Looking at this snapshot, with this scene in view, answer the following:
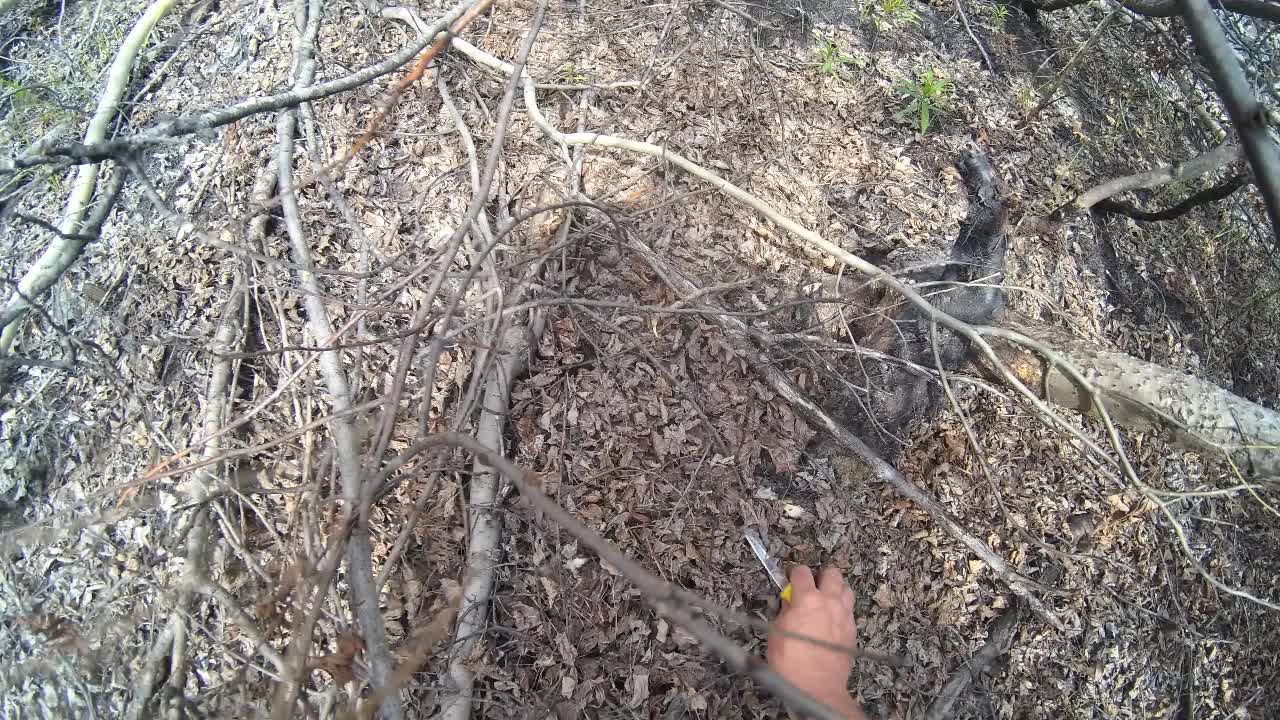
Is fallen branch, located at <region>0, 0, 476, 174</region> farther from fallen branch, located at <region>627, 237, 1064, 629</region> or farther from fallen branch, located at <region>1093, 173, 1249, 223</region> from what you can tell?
fallen branch, located at <region>1093, 173, 1249, 223</region>

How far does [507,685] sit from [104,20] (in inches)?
149

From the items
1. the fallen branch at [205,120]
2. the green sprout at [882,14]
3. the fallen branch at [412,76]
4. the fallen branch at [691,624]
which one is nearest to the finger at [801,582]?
the fallen branch at [691,624]

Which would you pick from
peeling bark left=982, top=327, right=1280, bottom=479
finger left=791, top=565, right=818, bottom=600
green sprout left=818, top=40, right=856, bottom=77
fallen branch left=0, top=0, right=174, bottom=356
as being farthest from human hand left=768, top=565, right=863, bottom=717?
fallen branch left=0, top=0, right=174, bottom=356

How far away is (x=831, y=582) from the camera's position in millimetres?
2523

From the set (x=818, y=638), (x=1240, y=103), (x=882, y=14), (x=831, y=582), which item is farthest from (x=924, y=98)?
(x=818, y=638)

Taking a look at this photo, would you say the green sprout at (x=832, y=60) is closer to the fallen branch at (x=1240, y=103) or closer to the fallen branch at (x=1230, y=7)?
the fallen branch at (x=1230, y=7)

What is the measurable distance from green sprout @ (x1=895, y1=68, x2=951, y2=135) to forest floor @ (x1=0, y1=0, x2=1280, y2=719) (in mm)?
51

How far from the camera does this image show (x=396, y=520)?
2418 millimetres

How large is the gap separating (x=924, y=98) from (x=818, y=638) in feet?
8.84

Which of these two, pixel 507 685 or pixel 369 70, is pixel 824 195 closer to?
pixel 369 70

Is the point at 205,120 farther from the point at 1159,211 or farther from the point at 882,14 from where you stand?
the point at 1159,211

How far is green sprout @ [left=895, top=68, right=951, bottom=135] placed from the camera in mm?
3229

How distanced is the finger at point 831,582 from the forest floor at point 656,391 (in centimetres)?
10

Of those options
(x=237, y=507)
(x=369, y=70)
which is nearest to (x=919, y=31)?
(x=369, y=70)
